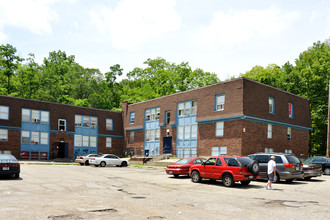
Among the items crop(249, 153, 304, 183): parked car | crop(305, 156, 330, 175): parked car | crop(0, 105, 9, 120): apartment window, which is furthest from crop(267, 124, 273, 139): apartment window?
crop(0, 105, 9, 120): apartment window

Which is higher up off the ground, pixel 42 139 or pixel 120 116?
pixel 120 116

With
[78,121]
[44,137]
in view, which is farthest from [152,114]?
[44,137]

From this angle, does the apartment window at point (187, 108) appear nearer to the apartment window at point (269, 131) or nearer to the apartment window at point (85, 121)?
the apartment window at point (269, 131)

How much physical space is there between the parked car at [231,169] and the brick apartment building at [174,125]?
1417 cm

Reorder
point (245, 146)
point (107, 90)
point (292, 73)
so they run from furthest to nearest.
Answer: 1. point (107, 90)
2. point (292, 73)
3. point (245, 146)

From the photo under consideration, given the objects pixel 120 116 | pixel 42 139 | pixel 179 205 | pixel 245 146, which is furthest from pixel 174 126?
pixel 179 205

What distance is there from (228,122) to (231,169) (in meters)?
17.1

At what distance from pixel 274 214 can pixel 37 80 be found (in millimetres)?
60601

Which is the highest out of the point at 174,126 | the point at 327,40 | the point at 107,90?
the point at 327,40

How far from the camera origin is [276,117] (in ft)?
118

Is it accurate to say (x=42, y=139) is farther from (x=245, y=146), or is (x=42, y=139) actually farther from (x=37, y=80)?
(x=245, y=146)

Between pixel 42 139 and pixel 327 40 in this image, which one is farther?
pixel 327 40

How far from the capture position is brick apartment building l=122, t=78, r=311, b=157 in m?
32.9

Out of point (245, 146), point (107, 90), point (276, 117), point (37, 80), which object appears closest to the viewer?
point (245, 146)
